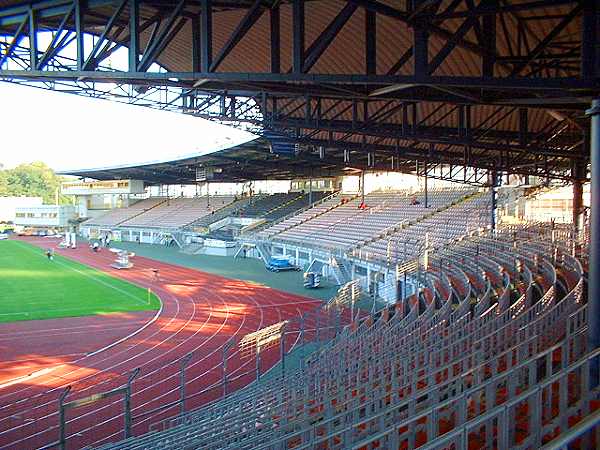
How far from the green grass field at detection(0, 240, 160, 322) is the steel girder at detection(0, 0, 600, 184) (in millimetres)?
11406

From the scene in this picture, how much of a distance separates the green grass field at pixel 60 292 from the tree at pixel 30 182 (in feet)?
302

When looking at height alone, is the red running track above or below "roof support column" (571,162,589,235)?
below

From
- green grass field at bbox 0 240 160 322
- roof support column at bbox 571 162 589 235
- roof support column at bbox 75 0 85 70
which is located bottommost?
green grass field at bbox 0 240 160 322

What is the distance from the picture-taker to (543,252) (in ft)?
55.3

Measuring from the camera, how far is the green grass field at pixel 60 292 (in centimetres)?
2489

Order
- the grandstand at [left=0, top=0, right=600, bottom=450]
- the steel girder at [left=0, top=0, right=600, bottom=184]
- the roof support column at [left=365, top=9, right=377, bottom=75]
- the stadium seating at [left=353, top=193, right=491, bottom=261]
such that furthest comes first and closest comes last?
the stadium seating at [left=353, top=193, right=491, bottom=261] → the roof support column at [left=365, top=9, right=377, bottom=75] → the steel girder at [left=0, top=0, right=600, bottom=184] → the grandstand at [left=0, top=0, right=600, bottom=450]

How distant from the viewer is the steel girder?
23.3 ft

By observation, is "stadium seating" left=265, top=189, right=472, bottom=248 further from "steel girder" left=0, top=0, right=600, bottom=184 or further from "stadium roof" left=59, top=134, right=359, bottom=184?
"steel girder" left=0, top=0, right=600, bottom=184

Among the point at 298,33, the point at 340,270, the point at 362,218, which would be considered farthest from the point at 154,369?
the point at 362,218

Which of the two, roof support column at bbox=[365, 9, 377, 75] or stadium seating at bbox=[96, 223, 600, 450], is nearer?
stadium seating at bbox=[96, 223, 600, 450]

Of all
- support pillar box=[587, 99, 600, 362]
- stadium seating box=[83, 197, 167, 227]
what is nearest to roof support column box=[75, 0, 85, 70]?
support pillar box=[587, 99, 600, 362]

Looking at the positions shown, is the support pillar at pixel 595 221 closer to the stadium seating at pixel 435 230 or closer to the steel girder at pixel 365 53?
the steel girder at pixel 365 53

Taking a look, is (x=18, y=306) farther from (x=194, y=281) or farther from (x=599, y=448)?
(x=599, y=448)

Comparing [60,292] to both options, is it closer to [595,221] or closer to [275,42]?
[275,42]
